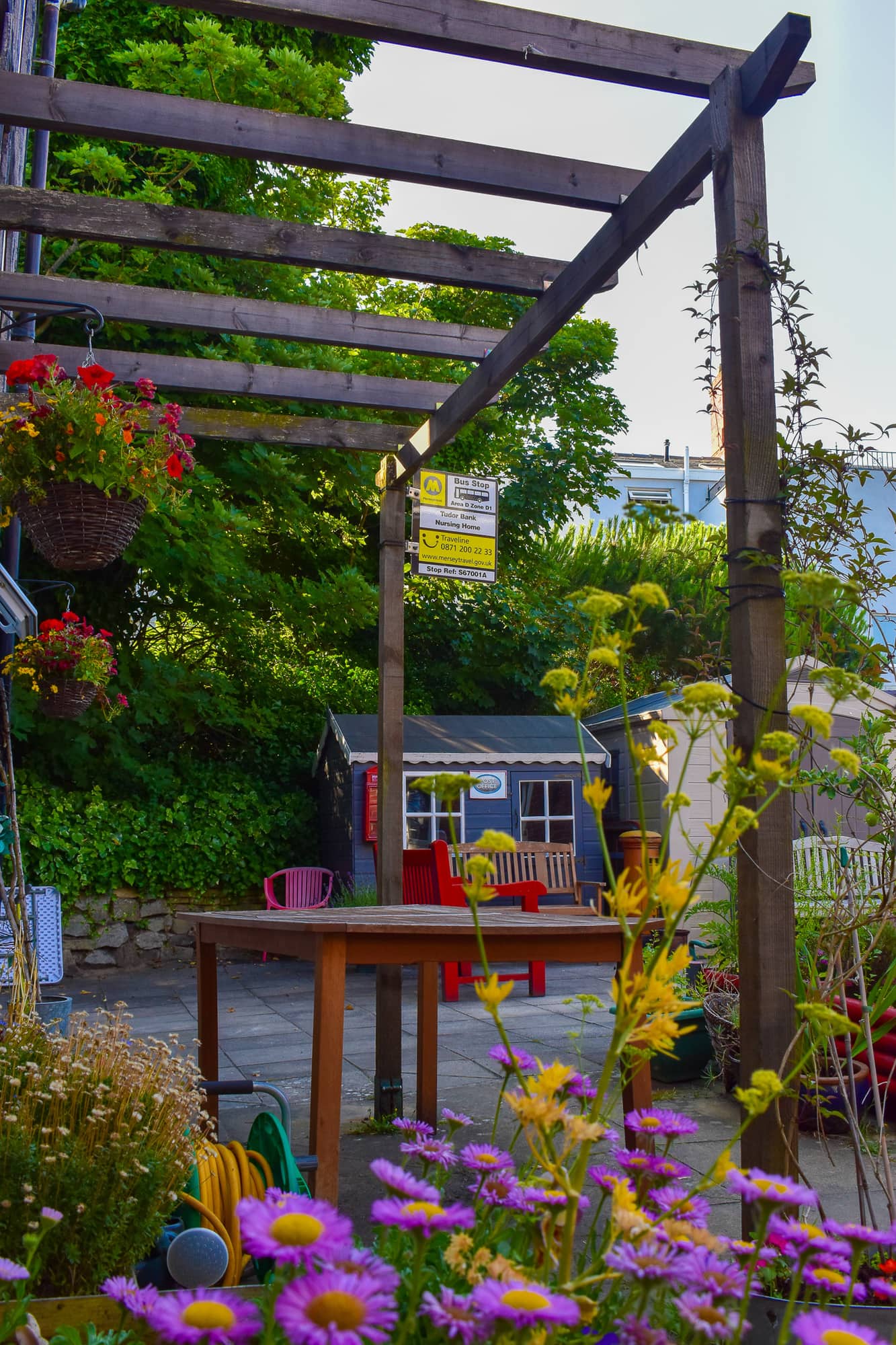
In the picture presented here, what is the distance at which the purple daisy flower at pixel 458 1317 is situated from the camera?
716 millimetres

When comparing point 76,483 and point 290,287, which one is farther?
point 290,287

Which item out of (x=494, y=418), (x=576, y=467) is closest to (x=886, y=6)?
(x=494, y=418)

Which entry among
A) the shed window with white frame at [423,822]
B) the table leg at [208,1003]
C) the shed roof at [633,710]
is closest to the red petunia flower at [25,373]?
the table leg at [208,1003]

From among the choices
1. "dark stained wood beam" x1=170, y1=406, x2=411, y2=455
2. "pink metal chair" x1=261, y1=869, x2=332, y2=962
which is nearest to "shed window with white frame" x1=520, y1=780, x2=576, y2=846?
"pink metal chair" x1=261, y1=869, x2=332, y2=962

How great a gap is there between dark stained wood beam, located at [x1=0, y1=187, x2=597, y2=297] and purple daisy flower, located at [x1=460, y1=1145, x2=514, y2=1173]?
3196 millimetres

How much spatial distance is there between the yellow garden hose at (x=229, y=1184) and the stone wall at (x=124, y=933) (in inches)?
336

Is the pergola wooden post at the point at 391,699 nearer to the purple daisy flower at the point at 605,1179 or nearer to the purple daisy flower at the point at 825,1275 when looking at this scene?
the purple daisy flower at the point at 605,1179

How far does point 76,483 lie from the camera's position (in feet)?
12.5

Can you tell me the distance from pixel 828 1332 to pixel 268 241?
3.87 m

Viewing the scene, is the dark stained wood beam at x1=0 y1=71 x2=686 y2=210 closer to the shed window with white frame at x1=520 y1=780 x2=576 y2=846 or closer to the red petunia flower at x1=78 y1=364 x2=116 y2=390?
the red petunia flower at x1=78 y1=364 x2=116 y2=390

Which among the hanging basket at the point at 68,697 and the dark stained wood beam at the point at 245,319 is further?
the hanging basket at the point at 68,697

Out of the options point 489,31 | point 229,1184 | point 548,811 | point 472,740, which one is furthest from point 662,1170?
point 548,811

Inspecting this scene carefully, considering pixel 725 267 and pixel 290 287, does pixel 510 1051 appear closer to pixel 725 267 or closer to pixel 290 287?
pixel 725 267

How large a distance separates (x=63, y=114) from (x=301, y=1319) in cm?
339
